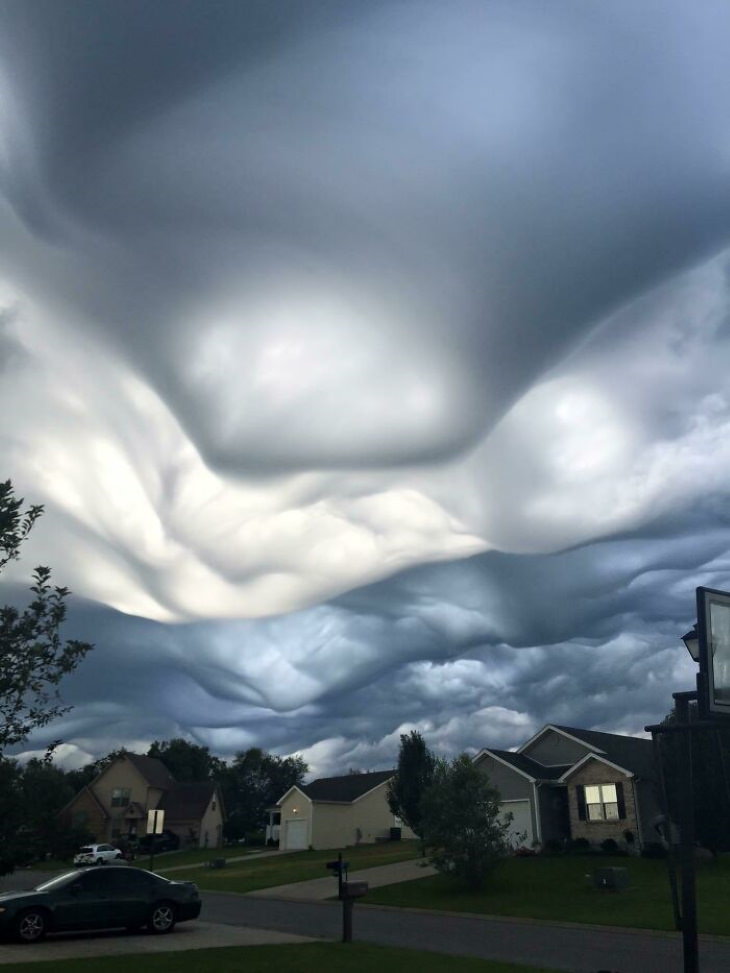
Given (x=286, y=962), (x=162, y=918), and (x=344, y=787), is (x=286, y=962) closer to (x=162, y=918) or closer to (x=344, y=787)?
A: (x=162, y=918)

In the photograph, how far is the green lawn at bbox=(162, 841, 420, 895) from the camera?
42.1 m

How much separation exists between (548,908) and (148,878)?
47.8ft

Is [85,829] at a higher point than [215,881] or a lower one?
higher

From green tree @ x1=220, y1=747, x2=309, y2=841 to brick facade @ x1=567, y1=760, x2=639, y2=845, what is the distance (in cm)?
6260

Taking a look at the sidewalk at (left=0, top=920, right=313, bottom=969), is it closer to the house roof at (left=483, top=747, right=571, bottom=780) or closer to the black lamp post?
the black lamp post

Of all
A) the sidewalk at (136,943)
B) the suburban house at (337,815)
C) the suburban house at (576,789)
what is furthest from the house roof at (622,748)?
the sidewalk at (136,943)

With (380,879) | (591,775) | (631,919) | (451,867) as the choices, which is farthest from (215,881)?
(631,919)

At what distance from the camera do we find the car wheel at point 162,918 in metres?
20.4

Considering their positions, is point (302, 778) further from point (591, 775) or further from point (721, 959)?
point (721, 959)

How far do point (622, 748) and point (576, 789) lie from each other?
6354 millimetres

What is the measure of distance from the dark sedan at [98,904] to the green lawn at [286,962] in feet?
13.8

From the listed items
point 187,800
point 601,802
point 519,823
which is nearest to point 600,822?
point 601,802

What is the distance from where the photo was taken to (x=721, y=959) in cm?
1808

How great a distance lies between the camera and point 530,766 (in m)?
49.5
